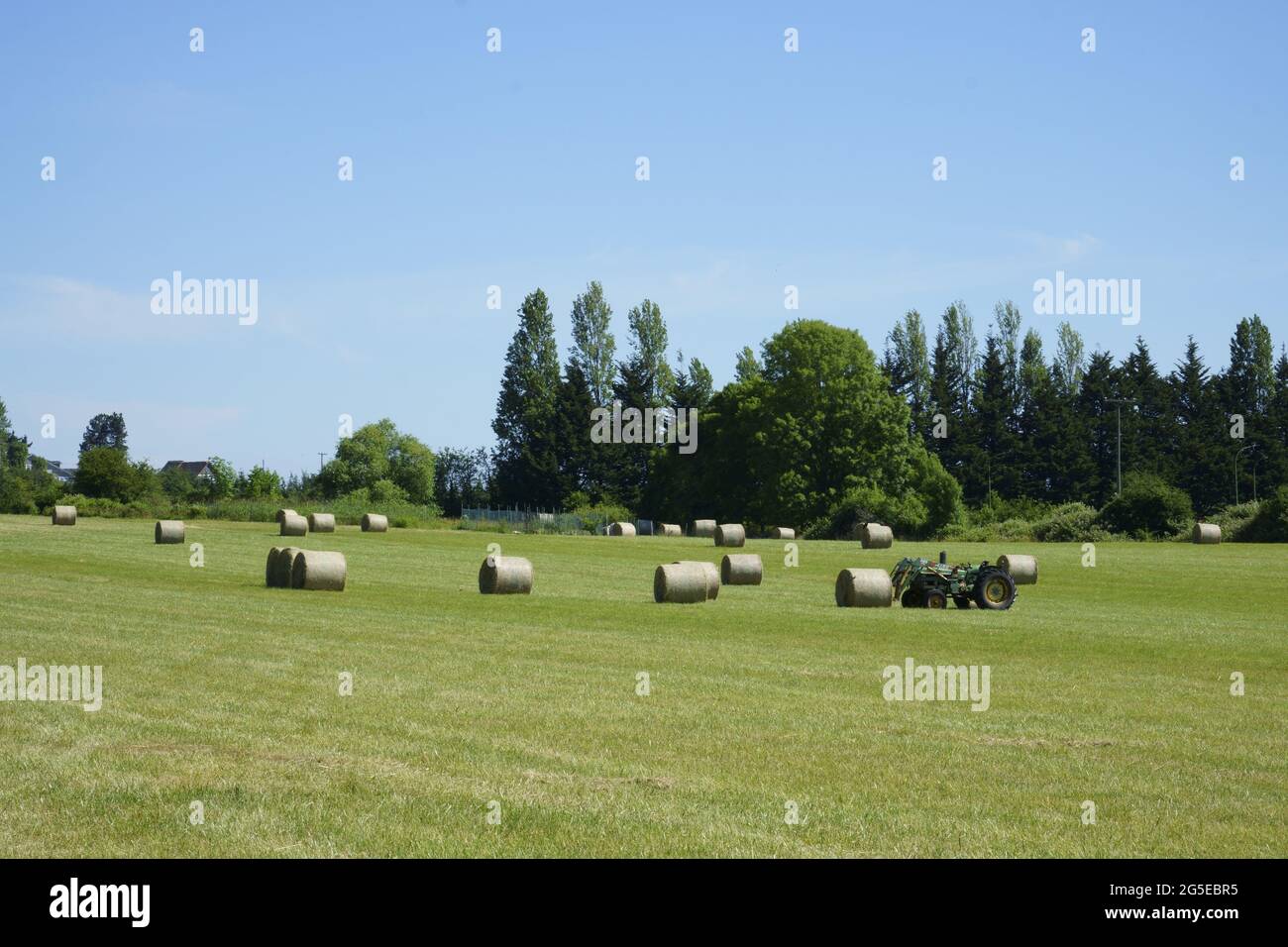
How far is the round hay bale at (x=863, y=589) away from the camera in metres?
32.0

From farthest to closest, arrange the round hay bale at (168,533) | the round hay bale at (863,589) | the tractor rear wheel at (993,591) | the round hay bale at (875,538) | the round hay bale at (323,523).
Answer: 1. the round hay bale at (323,523)
2. the round hay bale at (875,538)
3. the round hay bale at (168,533)
4. the tractor rear wheel at (993,591)
5. the round hay bale at (863,589)

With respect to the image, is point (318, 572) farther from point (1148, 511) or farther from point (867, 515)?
point (867, 515)

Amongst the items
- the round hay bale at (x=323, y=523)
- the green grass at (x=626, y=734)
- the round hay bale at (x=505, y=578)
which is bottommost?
the green grass at (x=626, y=734)

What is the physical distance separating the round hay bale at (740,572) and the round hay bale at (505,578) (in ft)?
26.4

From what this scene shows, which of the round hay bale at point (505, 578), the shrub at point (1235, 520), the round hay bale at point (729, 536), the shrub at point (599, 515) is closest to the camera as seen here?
the round hay bale at point (505, 578)

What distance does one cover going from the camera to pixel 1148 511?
7969 centimetres

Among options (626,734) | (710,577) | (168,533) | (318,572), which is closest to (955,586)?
(710,577)

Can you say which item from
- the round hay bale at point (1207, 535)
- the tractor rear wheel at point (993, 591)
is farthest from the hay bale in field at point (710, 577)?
the round hay bale at point (1207, 535)

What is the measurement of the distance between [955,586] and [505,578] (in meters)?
11.1

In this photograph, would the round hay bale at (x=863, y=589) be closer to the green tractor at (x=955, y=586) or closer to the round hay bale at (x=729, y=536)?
the green tractor at (x=955, y=586)

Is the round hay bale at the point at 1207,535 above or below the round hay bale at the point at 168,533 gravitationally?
below

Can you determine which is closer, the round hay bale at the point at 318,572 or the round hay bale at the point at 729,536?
the round hay bale at the point at 318,572
